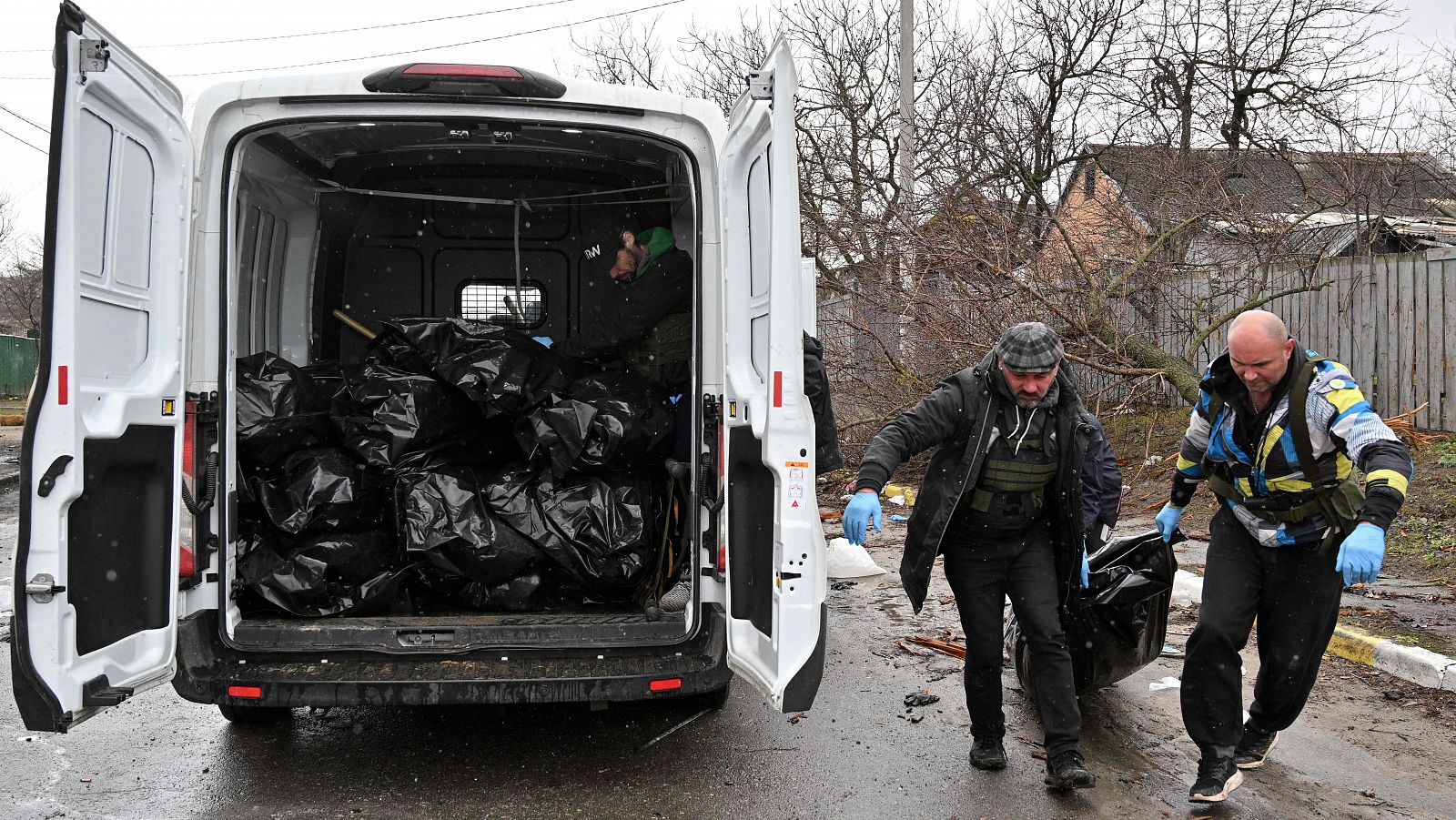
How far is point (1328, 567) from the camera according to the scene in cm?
345

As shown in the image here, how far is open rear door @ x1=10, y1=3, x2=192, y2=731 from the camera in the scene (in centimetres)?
287

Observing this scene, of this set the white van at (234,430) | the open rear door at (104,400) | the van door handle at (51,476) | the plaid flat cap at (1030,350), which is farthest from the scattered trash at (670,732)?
the van door handle at (51,476)

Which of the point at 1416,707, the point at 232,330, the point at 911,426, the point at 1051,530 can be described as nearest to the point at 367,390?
the point at 232,330

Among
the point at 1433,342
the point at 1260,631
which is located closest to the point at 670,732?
the point at 1260,631

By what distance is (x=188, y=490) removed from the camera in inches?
134

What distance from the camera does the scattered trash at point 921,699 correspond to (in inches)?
182

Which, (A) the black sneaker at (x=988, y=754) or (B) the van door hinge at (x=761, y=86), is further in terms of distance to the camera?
(A) the black sneaker at (x=988, y=754)

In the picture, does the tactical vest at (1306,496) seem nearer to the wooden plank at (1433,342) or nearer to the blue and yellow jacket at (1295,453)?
the blue and yellow jacket at (1295,453)

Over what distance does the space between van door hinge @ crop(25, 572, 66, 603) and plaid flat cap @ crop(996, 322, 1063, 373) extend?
298 cm

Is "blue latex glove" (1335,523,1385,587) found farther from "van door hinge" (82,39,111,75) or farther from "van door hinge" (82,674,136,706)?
"van door hinge" (82,39,111,75)

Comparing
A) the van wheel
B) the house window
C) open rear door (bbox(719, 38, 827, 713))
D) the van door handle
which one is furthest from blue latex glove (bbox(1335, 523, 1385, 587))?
the house window

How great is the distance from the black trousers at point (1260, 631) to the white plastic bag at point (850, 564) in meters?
3.61

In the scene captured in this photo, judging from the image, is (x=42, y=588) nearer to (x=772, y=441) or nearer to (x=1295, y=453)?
(x=772, y=441)

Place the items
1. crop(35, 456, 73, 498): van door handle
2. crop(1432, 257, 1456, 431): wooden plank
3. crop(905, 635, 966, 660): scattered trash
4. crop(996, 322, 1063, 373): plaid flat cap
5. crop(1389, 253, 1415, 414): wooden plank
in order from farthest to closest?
crop(1389, 253, 1415, 414): wooden plank
crop(1432, 257, 1456, 431): wooden plank
crop(905, 635, 966, 660): scattered trash
crop(996, 322, 1063, 373): plaid flat cap
crop(35, 456, 73, 498): van door handle
